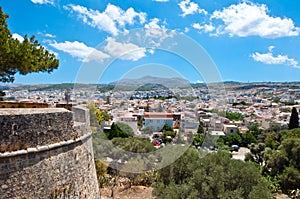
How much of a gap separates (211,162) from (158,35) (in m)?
5.50

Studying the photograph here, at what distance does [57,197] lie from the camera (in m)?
5.32

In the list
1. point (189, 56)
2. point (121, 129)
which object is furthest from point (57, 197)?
point (121, 129)

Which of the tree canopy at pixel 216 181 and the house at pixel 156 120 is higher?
the house at pixel 156 120

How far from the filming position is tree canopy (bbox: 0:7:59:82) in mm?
8000

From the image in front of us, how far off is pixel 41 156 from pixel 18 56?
15.2 ft

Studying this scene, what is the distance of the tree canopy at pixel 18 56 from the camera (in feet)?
26.2

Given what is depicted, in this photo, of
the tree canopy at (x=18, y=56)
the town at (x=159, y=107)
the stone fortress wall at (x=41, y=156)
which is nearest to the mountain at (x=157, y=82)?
the town at (x=159, y=107)

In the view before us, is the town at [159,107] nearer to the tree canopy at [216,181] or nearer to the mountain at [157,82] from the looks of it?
the mountain at [157,82]

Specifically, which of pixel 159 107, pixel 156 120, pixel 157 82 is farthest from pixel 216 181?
pixel 156 120

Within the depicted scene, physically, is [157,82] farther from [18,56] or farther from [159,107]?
[18,56]

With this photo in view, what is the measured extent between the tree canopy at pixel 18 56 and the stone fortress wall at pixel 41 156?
359 centimetres

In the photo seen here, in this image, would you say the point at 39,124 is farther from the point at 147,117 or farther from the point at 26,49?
the point at 147,117

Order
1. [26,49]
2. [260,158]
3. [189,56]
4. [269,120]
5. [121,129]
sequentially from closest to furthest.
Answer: [26,49], [189,56], [121,129], [260,158], [269,120]

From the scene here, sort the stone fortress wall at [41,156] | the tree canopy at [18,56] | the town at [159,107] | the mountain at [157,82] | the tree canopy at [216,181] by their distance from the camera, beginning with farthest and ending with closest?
the town at [159,107] < the mountain at [157,82] < the tree canopy at [216,181] < the tree canopy at [18,56] < the stone fortress wall at [41,156]
